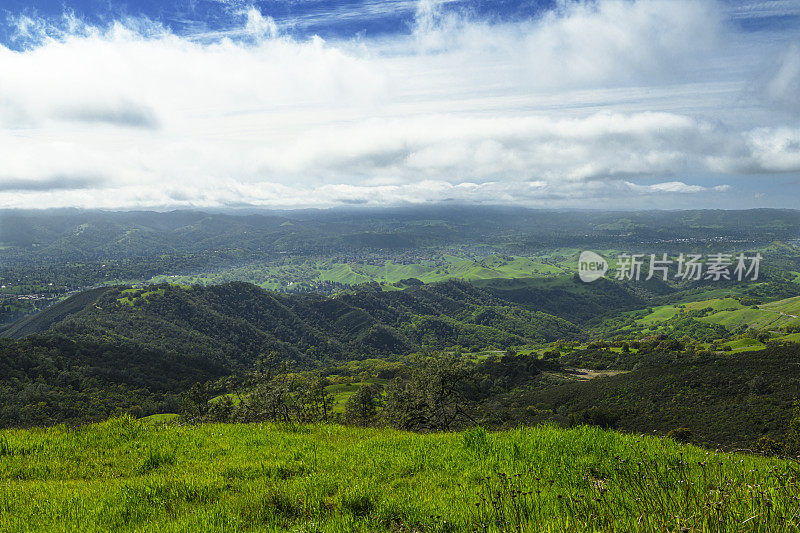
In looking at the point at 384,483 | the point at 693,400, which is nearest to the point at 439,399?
the point at 384,483

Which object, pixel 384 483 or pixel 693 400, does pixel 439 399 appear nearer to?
pixel 384 483

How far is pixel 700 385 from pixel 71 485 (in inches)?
4588

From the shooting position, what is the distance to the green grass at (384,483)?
3.53 meters

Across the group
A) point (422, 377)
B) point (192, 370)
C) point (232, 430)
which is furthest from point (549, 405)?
point (192, 370)

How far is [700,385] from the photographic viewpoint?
296 ft

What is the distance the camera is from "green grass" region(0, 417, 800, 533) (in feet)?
11.6

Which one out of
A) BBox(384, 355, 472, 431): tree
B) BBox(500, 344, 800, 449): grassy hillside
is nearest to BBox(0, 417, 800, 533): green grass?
BBox(384, 355, 472, 431): tree

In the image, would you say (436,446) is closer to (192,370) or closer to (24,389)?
(24,389)

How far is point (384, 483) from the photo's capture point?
553 centimetres

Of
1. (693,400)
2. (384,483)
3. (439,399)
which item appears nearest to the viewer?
(384,483)

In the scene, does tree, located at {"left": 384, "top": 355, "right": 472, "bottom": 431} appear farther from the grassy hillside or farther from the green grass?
the grassy hillside

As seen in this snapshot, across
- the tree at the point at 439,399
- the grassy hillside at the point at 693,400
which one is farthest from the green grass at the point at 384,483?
the grassy hillside at the point at 693,400

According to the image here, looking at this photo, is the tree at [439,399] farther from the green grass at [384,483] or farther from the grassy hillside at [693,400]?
the grassy hillside at [693,400]

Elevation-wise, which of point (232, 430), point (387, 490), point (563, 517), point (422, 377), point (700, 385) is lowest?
point (700, 385)
